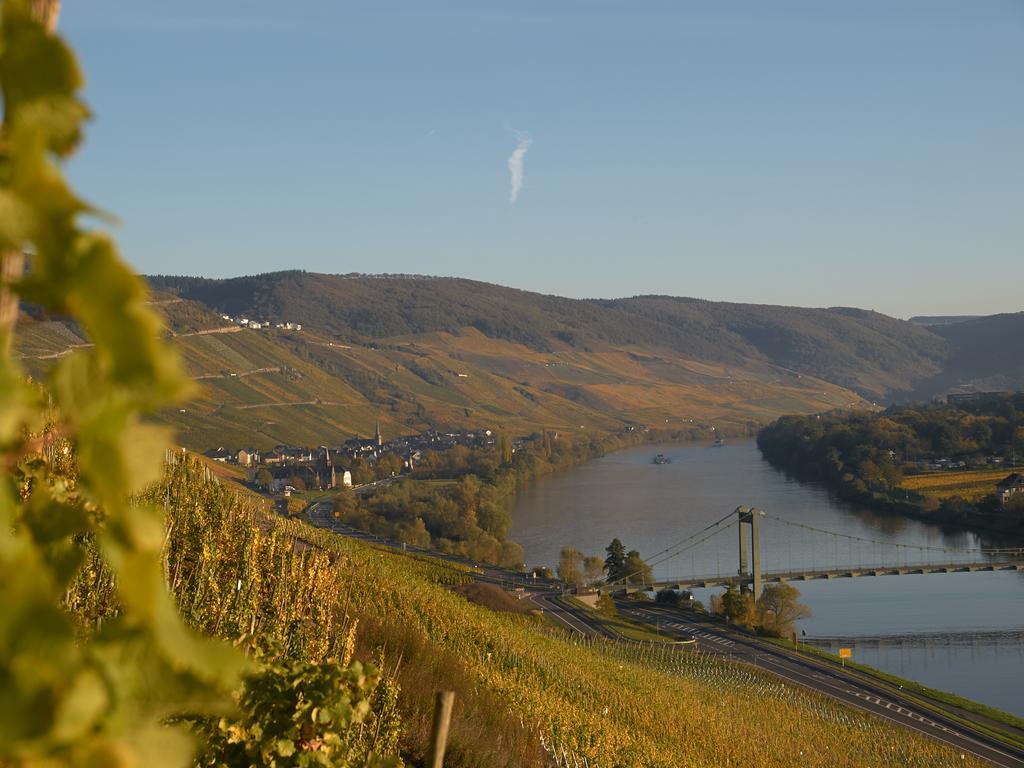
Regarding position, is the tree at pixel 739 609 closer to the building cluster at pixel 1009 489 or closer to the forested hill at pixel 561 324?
the building cluster at pixel 1009 489

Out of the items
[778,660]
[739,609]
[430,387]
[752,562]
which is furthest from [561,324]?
[778,660]

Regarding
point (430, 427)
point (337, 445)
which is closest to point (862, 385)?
point (430, 427)

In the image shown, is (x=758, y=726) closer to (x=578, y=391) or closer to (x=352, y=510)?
(x=352, y=510)

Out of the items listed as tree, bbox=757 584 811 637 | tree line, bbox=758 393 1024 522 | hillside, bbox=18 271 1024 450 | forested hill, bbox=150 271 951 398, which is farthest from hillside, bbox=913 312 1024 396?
tree, bbox=757 584 811 637

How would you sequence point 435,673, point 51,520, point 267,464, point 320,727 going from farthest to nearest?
point 267,464
point 435,673
point 320,727
point 51,520

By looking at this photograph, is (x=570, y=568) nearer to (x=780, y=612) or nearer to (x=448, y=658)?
(x=780, y=612)

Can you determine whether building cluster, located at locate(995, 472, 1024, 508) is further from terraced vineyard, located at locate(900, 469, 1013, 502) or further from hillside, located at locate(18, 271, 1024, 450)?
hillside, located at locate(18, 271, 1024, 450)
